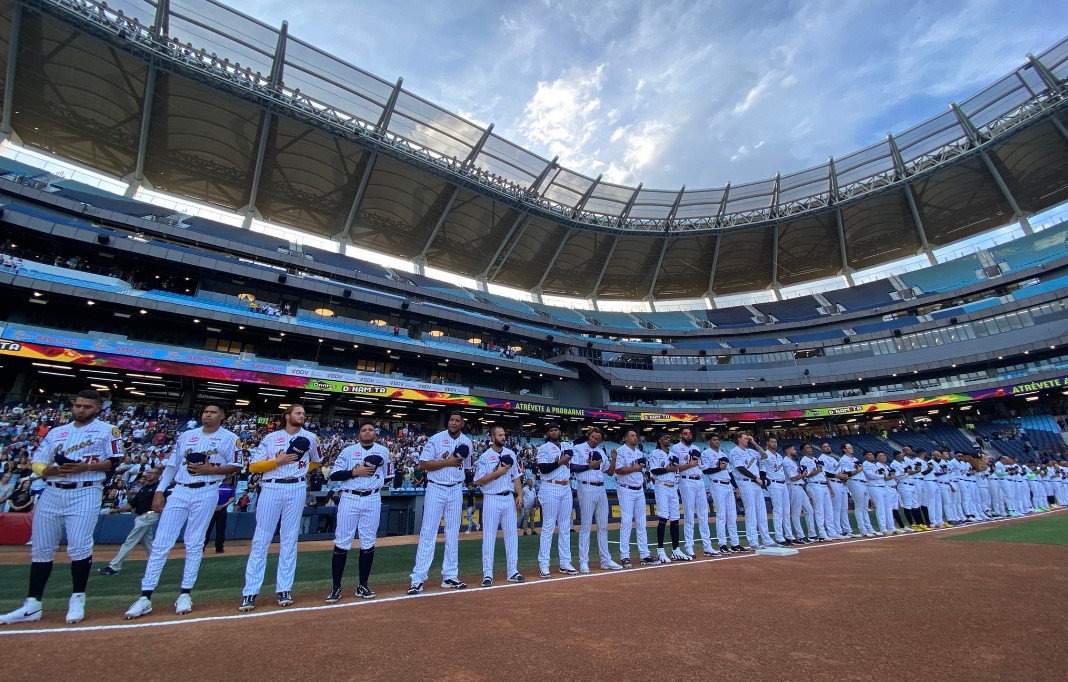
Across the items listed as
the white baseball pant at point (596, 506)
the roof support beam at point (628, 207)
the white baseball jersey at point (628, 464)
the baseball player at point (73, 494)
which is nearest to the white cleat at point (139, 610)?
the baseball player at point (73, 494)

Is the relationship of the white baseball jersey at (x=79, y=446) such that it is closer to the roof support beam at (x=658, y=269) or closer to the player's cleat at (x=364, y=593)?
the player's cleat at (x=364, y=593)

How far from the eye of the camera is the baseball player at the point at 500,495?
6.03m

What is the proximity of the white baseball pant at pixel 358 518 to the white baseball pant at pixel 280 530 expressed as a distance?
0.46m

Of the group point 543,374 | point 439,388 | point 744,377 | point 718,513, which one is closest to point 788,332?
point 744,377

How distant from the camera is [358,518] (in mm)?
5340

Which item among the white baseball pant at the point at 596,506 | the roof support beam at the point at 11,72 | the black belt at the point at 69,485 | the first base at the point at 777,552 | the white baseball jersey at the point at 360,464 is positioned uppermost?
the roof support beam at the point at 11,72

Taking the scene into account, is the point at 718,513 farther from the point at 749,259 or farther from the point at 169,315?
the point at 749,259

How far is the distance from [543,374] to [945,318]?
32372 millimetres

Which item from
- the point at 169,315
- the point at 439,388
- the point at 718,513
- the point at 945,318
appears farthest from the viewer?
the point at 945,318

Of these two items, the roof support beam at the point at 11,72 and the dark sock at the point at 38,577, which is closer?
the dark sock at the point at 38,577

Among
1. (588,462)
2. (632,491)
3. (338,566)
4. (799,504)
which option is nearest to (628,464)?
(632,491)

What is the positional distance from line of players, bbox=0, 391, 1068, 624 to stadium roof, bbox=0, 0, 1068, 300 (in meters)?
27.9

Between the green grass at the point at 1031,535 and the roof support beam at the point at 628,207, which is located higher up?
the roof support beam at the point at 628,207

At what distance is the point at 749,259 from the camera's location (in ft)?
145
